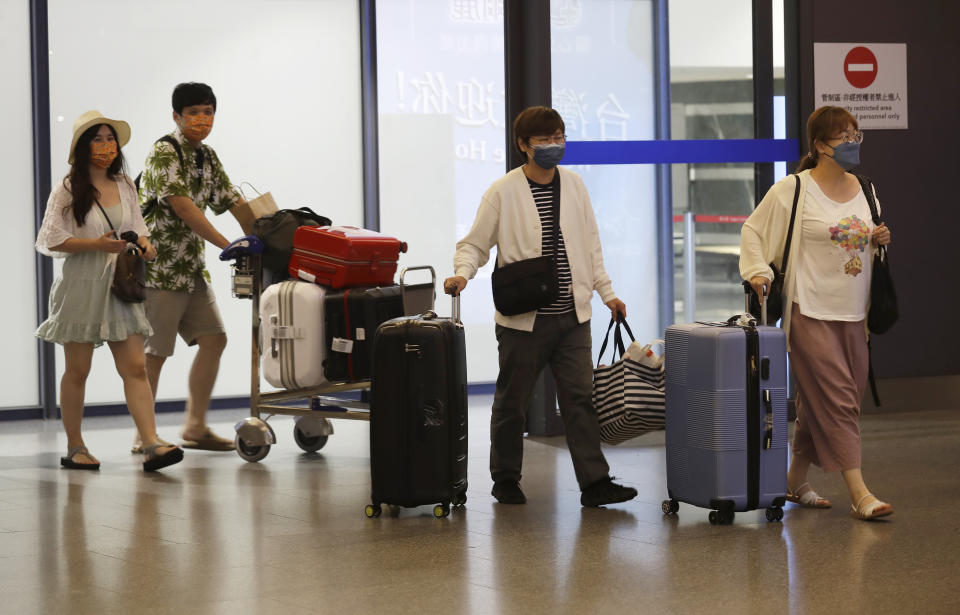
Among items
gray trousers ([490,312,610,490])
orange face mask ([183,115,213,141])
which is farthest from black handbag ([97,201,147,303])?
gray trousers ([490,312,610,490])

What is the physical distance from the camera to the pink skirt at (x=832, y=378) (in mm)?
4891

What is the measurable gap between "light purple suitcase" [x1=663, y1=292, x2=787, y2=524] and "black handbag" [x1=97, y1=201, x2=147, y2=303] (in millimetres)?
2785

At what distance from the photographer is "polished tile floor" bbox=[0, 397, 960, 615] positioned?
369 cm

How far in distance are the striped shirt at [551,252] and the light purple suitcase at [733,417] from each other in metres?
0.57

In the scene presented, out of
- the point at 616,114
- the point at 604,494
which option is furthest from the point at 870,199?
the point at 616,114

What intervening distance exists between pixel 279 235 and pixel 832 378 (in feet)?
9.31

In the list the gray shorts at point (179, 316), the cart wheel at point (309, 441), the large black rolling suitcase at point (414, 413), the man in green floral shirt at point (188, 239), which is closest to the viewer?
the large black rolling suitcase at point (414, 413)

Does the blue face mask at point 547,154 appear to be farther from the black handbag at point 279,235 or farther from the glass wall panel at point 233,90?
the glass wall panel at point 233,90

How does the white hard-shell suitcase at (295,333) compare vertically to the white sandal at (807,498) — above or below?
above

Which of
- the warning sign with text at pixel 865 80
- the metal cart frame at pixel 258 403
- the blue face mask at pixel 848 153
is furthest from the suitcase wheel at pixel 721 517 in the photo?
the warning sign with text at pixel 865 80

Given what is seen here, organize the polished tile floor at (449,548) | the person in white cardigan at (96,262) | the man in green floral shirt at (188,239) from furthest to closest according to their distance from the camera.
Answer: the man in green floral shirt at (188,239) < the person in white cardigan at (96,262) < the polished tile floor at (449,548)

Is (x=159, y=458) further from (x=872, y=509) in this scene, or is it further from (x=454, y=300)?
(x=872, y=509)

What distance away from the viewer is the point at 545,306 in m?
5.09

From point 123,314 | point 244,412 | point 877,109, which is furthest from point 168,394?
point 877,109
